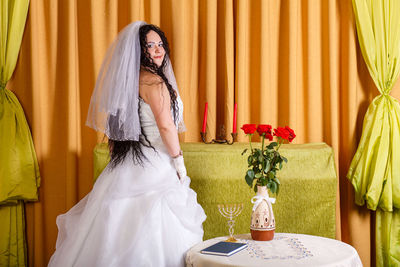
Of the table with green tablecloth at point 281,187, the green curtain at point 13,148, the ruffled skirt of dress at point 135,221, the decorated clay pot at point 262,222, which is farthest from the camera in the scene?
the green curtain at point 13,148

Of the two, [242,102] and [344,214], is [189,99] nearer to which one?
[242,102]

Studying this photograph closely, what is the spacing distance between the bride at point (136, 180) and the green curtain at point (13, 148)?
71 centimetres

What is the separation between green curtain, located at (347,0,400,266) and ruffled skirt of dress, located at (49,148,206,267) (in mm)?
1437

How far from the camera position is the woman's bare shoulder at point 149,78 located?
2.39 metres

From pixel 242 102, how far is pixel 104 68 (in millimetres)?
1112

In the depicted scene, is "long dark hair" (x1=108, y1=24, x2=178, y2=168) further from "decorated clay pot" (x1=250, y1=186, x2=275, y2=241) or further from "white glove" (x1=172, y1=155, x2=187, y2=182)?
"decorated clay pot" (x1=250, y1=186, x2=275, y2=241)

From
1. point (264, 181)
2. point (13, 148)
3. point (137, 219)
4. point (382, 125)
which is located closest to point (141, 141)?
point (137, 219)

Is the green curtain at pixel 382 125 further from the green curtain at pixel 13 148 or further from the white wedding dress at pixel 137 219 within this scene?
the green curtain at pixel 13 148

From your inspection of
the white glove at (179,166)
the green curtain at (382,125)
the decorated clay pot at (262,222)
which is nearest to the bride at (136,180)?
the white glove at (179,166)

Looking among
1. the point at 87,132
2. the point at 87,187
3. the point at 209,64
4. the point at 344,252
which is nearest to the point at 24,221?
the point at 87,187

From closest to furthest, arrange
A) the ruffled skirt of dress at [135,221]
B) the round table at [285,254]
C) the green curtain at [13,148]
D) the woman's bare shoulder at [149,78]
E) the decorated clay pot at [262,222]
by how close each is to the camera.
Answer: the round table at [285,254], the ruffled skirt of dress at [135,221], the decorated clay pot at [262,222], the woman's bare shoulder at [149,78], the green curtain at [13,148]

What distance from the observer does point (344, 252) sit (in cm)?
206

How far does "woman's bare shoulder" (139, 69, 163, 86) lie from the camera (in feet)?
7.84

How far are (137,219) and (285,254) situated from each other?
0.70 meters
